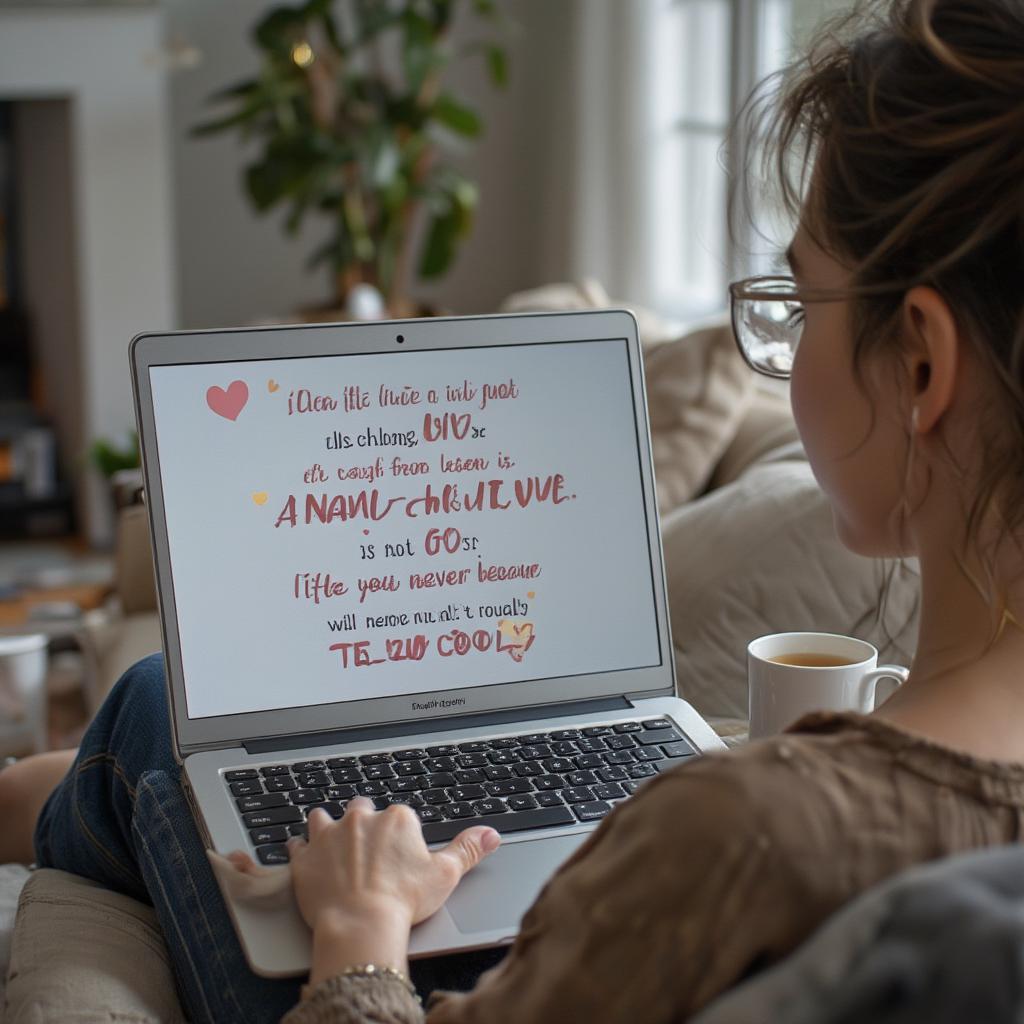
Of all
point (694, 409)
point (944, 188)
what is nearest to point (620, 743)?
point (944, 188)

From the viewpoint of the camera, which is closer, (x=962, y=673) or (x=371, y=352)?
(x=962, y=673)

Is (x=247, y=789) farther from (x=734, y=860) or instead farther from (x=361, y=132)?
(x=361, y=132)

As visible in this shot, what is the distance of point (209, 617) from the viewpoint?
1.01m

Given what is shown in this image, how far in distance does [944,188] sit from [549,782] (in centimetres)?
49

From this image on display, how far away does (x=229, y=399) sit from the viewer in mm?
1032

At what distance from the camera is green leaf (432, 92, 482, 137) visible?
414cm

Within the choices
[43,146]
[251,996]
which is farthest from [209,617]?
[43,146]

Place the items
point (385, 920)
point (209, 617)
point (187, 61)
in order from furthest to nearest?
point (187, 61)
point (209, 617)
point (385, 920)

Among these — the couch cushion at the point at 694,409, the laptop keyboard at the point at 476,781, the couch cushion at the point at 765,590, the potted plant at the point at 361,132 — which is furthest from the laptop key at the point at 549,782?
the potted plant at the point at 361,132

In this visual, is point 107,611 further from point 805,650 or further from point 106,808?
point 805,650

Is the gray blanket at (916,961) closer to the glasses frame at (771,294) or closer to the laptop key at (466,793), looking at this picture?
the glasses frame at (771,294)

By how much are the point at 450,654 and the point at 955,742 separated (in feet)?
1.59

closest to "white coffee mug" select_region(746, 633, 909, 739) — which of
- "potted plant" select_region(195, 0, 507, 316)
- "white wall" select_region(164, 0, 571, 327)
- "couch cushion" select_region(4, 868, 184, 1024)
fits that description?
"couch cushion" select_region(4, 868, 184, 1024)

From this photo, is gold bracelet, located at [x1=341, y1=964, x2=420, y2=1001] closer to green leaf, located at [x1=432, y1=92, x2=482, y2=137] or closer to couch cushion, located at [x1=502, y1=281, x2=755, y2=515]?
couch cushion, located at [x1=502, y1=281, x2=755, y2=515]
